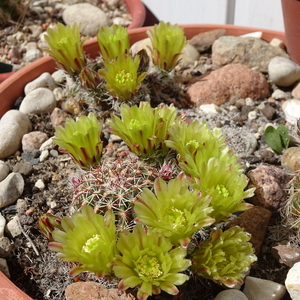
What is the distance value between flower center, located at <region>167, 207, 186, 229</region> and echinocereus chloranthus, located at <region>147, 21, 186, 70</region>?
1.15 metres

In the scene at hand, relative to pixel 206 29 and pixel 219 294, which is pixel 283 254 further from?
pixel 206 29

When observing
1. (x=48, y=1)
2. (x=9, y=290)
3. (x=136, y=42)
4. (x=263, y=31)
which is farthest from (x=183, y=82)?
(x=48, y=1)

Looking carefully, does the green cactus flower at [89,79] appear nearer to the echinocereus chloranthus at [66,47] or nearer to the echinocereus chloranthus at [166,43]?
the echinocereus chloranthus at [66,47]

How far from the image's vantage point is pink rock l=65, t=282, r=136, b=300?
1.40 m

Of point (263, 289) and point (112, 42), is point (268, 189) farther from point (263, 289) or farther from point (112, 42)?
point (112, 42)

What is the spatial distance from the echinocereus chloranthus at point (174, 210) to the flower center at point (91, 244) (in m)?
0.14

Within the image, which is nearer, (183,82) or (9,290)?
(9,290)

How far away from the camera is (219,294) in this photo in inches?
58.7

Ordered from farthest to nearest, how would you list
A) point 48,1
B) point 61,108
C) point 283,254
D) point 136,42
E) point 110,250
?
point 48,1 → point 136,42 → point 61,108 → point 283,254 → point 110,250

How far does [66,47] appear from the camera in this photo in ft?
7.03

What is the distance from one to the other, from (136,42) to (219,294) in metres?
1.76

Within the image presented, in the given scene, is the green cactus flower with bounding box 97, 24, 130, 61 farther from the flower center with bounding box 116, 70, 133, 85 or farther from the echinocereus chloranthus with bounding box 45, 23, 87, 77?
the flower center with bounding box 116, 70, 133, 85

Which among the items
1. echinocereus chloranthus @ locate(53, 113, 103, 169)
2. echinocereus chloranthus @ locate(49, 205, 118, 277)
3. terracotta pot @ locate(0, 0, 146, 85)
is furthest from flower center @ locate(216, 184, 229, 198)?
terracotta pot @ locate(0, 0, 146, 85)

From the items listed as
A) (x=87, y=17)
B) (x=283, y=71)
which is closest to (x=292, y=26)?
(x=283, y=71)
